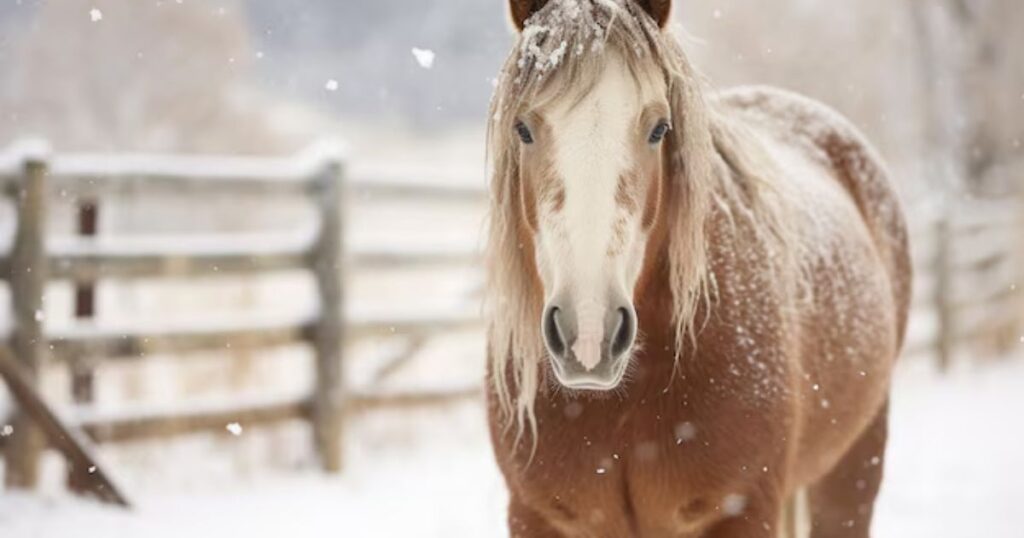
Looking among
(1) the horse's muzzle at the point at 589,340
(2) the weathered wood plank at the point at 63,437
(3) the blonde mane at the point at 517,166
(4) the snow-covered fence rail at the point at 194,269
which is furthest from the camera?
(4) the snow-covered fence rail at the point at 194,269

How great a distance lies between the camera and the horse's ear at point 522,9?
184 centimetres

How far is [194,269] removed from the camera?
14.2 ft

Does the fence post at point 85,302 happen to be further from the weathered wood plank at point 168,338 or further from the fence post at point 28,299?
the fence post at point 28,299

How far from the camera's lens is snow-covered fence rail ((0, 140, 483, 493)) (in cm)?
380

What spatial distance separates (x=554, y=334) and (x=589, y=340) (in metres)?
0.07

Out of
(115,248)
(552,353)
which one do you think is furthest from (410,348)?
(552,353)

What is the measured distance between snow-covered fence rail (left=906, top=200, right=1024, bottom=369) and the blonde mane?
7529mm

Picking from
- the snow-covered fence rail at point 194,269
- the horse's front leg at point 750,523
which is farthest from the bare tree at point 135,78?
the horse's front leg at point 750,523

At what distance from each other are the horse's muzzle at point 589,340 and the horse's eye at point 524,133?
14.3 inches

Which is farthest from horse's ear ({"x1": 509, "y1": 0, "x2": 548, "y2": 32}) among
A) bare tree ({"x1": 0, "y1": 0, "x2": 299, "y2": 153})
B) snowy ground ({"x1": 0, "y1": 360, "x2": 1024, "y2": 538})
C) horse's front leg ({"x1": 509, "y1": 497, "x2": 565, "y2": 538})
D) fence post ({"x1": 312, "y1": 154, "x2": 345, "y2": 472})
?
bare tree ({"x1": 0, "y1": 0, "x2": 299, "y2": 153})

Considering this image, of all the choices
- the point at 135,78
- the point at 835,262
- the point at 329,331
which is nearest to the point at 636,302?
the point at 835,262

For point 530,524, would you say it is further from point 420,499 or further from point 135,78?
point 135,78

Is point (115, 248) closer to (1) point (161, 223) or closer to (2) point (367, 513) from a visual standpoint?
(2) point (367, 513)

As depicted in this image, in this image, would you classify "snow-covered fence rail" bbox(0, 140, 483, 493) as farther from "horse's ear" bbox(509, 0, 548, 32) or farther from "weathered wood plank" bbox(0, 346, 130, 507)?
"horse's ear" bbox(509, 0, 548, 32)
